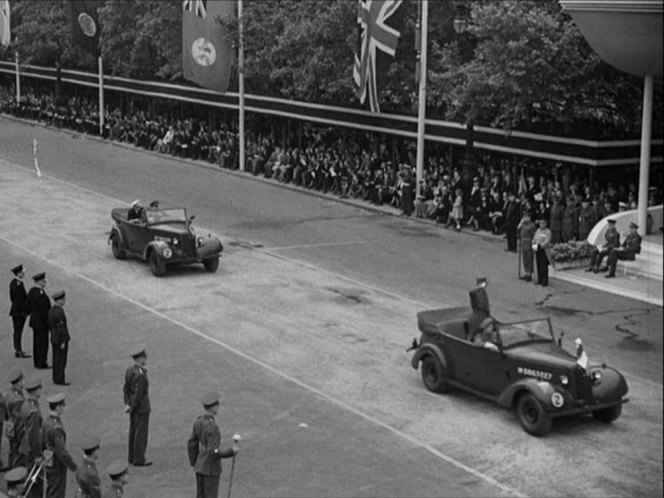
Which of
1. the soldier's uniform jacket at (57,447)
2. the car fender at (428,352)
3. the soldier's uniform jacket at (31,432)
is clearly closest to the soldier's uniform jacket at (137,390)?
the soldier's uniform jacket at (31,432)

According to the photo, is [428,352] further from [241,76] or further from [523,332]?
[241,76]

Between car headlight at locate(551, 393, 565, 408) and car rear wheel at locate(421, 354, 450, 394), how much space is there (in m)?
2.29

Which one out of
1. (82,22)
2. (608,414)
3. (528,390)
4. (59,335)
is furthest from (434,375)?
(82,22)

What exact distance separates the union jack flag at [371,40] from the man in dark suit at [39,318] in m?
18.2

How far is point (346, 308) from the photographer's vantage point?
22594 mm

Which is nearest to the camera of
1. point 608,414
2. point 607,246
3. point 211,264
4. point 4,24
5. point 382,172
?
point 608,414

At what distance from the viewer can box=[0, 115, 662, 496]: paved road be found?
46.1 feet

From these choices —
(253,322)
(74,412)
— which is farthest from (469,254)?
(74,412)

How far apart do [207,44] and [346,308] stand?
78.1ft

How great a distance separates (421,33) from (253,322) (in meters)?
14.3

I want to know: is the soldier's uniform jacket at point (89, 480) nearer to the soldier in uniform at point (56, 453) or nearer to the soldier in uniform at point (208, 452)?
the soldier in uniform at point (56, 453)

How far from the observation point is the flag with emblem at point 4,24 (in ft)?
68.8

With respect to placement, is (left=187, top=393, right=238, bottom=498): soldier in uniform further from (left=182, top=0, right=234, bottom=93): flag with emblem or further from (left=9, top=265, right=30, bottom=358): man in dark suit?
(left=182, top=0, right=234, bottom=93): flag with emblem

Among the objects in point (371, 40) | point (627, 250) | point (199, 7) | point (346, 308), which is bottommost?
point (346, 308)
